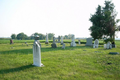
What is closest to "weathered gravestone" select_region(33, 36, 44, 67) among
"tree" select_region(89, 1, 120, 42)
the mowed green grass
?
the mowed green grass

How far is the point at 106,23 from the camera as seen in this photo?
23.1 m

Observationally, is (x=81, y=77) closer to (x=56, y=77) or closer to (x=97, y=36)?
(x=56, y=77)

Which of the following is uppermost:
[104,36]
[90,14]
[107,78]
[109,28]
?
[90,14]

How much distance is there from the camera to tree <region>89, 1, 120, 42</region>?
2250 cm

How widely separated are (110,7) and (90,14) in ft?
17.8

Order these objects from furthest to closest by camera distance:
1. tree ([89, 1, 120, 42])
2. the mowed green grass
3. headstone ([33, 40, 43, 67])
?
tree ([89, 1, 120, 42])
headstone ([33, 40, 43, 67])
the mowed green grass

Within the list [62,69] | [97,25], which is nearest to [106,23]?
[97,25]

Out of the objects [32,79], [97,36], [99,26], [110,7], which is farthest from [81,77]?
[110,7]

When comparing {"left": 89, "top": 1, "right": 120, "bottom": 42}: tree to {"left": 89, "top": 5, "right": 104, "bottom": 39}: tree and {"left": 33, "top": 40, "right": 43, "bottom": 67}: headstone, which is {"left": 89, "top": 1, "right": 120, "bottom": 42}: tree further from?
{"left": 33, "top": 40, "right": 43, "bottom": 67}: headstone

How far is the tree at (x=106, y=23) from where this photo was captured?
22500mm

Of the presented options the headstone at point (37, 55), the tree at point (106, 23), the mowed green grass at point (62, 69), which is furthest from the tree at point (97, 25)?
the headstone at point (37, 55)

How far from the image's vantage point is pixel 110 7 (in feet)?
78.5

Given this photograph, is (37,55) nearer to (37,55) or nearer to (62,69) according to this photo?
(37,55)

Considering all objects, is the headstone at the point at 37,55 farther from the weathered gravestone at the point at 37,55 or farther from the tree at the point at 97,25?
the tree at the point at 97,25
